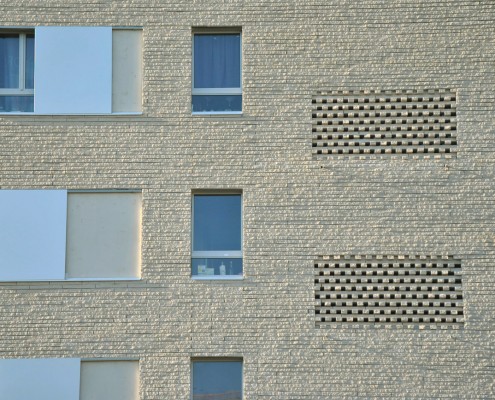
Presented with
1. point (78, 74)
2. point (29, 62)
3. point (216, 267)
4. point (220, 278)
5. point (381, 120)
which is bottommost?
point (220, 278)

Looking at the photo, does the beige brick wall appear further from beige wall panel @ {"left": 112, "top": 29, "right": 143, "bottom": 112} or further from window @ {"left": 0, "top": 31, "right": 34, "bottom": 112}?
window @ {"left": 0, "top": 31, "right": 34, "bottom": 112}

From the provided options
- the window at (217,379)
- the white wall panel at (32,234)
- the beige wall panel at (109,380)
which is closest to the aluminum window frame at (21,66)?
the white wall panel at (32,234)

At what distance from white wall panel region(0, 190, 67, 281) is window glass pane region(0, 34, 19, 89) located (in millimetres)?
2093

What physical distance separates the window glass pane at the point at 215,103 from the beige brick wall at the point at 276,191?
0.34 meters

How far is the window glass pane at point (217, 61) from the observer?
64.7 ft

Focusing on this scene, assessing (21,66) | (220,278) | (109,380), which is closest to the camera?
(109,380)

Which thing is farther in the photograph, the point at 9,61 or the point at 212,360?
the point at 9,61

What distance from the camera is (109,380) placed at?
18594 millimetres

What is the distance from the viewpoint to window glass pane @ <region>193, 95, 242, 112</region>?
64.1ft

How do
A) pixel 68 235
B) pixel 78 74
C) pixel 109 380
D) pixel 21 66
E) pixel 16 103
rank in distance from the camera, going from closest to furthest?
pixel 109 380, pixel 68 235, pixel 78 74, pixel 16 103, pixel 21 66

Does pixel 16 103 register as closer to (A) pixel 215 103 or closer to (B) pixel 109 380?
(A) pixel 215 103

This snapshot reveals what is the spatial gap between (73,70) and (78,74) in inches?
4.5

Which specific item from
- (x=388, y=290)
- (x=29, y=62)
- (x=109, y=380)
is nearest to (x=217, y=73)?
(x=29, y=62)

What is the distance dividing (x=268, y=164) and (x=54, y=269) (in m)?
4.12
